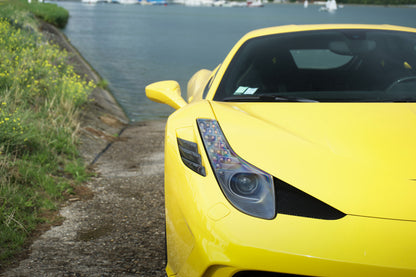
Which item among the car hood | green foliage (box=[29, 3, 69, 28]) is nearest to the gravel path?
the car hood

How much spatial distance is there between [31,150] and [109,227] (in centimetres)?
157

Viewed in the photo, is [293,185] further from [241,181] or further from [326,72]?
[326,72]

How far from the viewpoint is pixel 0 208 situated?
3.08 m

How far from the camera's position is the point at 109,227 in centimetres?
324

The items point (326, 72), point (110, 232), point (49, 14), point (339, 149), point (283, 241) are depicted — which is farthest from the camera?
point (49, 14)

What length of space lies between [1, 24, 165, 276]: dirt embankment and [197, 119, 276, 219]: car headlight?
113cm

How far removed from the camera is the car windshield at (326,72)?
7.75ft

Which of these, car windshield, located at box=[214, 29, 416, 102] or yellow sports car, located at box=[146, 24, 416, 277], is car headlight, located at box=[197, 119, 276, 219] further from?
car windshield, located at box=[214, 29, 416, 102]

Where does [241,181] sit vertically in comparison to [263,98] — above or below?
below

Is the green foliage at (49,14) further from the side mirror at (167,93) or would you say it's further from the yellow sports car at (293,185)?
the yellow sports car at (293,185)

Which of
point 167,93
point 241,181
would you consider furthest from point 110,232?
point 241,181

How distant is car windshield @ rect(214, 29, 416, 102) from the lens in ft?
7.75

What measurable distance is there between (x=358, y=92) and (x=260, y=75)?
1.87ft

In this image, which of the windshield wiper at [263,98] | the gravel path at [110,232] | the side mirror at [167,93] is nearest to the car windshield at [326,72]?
the windshield wiper at [263,98]
